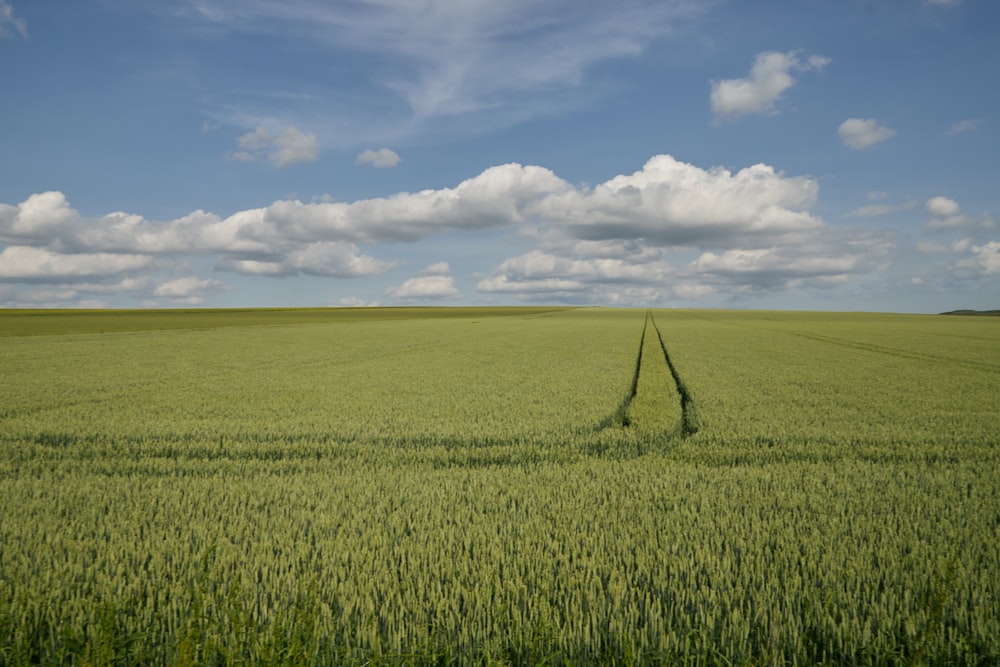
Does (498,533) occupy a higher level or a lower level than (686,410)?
higher

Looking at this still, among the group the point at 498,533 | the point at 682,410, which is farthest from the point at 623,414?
the point at 498,533

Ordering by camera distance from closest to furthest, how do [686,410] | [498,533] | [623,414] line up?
[498,533] < [623,414] < [686,410]

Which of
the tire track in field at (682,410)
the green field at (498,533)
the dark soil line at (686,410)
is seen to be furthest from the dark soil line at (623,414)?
the dark soil line at (686,410)

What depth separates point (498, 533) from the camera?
17.2ft

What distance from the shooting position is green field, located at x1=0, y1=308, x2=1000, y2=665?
11.6ft

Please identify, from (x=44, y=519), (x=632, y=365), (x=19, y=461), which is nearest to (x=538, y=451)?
(x=44, y=519)

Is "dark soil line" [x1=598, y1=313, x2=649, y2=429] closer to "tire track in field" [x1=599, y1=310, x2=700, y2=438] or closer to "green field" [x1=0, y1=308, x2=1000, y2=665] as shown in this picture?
"tire track in field" [x1=599, y1=310, x2=700, y2=438]

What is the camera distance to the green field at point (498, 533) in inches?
139

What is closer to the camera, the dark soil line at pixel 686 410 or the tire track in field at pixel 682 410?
the dark soil line at pixel 686 410

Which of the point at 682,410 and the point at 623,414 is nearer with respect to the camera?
the point at 623,414

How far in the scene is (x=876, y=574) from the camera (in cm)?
437

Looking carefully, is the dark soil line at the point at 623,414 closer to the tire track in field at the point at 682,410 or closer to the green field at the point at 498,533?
the tire track in field at the point at 682,410

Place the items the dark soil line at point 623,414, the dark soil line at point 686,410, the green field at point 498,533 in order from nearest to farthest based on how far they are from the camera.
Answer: the green field at point 498,533 → the dark soil line at point 686,410 → the dark soil line at point 623,414

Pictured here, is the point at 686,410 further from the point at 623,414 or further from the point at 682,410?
the point at 623,414
